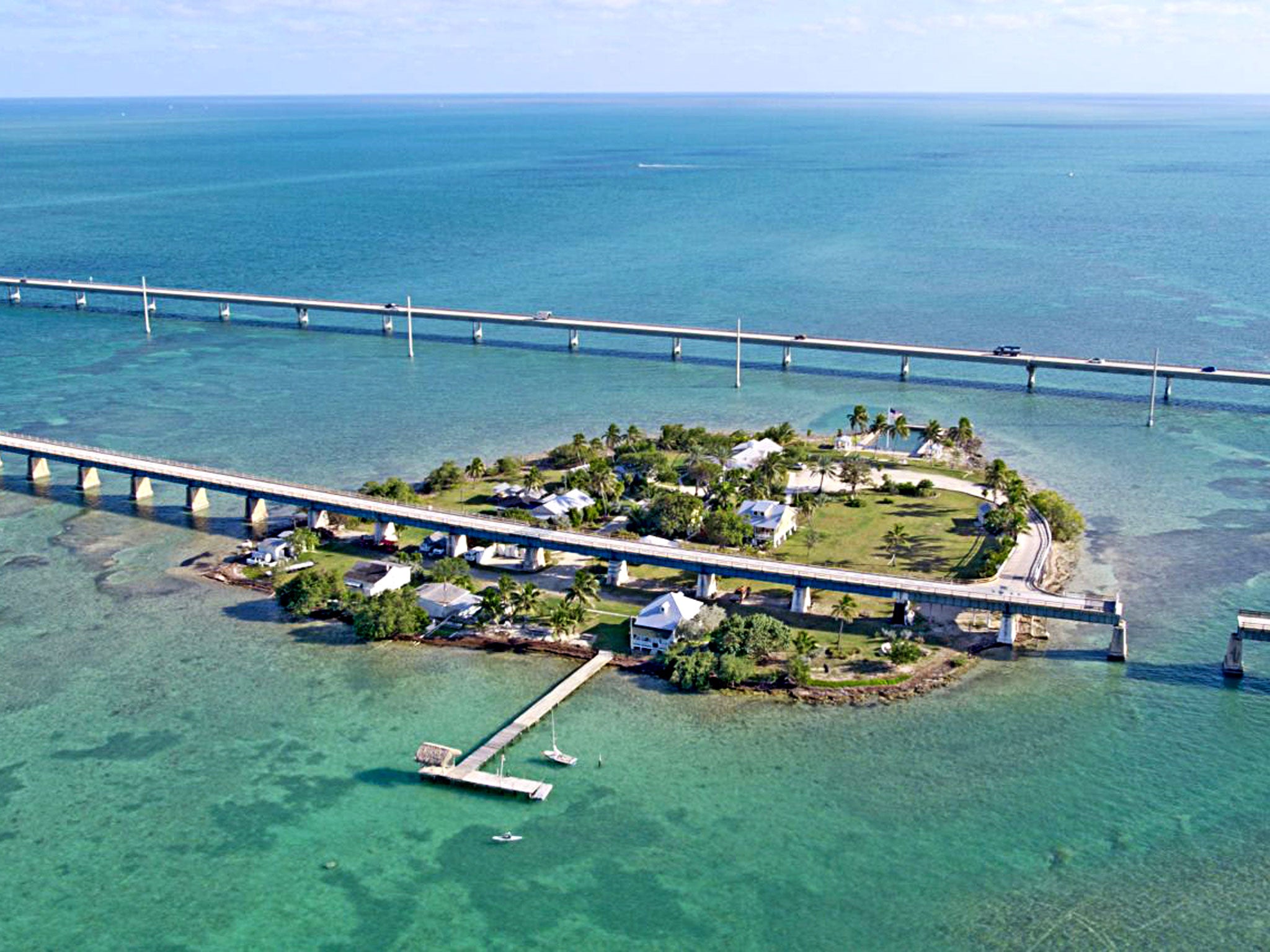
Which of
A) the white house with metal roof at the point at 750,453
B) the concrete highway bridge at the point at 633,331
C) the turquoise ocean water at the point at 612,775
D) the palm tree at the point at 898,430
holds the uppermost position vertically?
the concrete highway bridge at the point at 633,331

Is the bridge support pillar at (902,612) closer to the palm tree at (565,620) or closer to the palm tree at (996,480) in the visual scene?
the palm tree at (565,620)

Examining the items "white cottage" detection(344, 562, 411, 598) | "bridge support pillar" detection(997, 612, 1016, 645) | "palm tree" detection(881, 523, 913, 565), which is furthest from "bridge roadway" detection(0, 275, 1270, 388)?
"white cottage" detection(344, 562, 411, 598)

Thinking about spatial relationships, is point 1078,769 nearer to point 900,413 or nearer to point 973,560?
point 973,560

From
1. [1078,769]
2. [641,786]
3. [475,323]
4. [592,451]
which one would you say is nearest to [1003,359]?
[592,451]

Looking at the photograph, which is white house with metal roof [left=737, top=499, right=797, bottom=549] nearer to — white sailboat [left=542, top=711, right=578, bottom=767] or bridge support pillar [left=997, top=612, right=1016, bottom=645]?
bridge support pillar [left=997, top=612, right=1016, bottom=645]

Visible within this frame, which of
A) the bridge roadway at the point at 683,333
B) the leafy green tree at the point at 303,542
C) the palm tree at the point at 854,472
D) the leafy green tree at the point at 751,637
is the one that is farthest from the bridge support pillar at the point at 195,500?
the bridge roadway at the point at 683,333

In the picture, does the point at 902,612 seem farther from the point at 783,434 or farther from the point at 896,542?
the point at 783,434
